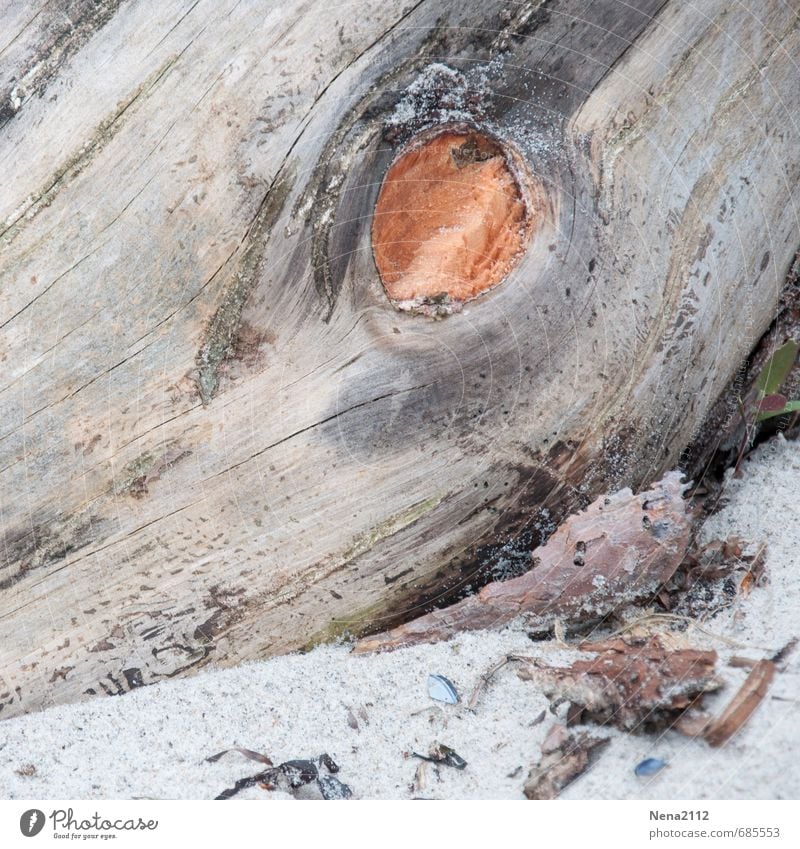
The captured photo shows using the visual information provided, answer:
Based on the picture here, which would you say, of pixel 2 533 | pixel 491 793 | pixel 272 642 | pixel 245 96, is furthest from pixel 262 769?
pixel 245 96

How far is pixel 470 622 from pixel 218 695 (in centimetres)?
65

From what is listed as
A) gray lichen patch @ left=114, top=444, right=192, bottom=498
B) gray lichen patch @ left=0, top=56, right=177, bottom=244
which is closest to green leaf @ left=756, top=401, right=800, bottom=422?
gray lichen patch @ left=114, top=444, right=192, bottom=498

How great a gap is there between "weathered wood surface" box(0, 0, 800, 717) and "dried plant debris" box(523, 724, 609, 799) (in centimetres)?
48

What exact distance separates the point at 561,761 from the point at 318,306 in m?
1.12

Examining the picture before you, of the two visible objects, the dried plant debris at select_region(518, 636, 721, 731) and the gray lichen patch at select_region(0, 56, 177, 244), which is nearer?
the dried plant debris at select_region(518, 636, 721, 731)

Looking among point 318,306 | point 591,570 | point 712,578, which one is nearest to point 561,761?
point 591,570

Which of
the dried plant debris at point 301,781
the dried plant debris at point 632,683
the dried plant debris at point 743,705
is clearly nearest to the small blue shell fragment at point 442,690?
the dried plant debris at point 632,683

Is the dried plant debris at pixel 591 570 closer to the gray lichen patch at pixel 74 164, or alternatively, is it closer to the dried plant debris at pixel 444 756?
the dried plant debris at pixel 444 756

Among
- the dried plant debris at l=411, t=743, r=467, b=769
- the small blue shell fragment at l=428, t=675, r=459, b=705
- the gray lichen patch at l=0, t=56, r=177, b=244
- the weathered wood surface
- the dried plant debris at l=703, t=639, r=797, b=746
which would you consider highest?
the gray lichen patch at l=0, t=56, r=177, b=244

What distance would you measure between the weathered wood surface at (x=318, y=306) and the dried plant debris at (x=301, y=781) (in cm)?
35

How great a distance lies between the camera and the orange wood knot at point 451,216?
1723 millimetres

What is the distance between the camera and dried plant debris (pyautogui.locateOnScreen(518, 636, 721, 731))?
1524mm

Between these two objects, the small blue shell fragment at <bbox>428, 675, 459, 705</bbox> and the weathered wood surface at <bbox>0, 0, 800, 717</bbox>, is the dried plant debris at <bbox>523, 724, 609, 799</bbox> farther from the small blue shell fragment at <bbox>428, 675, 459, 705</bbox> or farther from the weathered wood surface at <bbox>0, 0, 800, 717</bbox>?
the weathered wood surface at <bbox>0, 0, 800, 717</bbox>

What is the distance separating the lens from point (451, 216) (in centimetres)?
172
